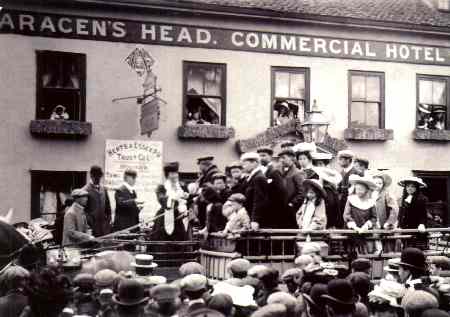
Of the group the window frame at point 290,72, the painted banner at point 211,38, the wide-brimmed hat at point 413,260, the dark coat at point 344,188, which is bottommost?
the wide-brimmed hat at point 413,260

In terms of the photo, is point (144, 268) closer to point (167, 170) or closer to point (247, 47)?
point (167, 170)

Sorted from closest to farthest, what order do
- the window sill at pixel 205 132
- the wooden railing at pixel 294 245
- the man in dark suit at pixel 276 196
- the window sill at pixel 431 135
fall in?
the wooden railing at pixel 294 245 < the man in dark suit at pixel 276 196 < the window sill at pixel 205 132 < the window sill at pixel 431 135

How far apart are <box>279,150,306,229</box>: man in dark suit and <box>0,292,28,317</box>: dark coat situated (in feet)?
13.9

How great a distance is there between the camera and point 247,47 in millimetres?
15188

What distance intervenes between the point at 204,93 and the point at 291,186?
632cm

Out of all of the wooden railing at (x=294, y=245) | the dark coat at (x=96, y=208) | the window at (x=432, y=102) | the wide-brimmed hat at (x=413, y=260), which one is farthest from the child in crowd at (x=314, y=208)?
the window at (x=432, y=102)

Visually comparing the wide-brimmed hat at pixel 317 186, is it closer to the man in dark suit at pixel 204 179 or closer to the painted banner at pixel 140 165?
the man in dark suit at pixel 204 179

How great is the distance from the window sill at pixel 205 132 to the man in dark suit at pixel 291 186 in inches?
214

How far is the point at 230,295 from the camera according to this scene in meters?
5.38

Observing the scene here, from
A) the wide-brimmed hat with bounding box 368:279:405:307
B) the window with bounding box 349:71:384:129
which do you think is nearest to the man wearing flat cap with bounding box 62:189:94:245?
the wide-brimmed hat with bounding box 368:279:405:307

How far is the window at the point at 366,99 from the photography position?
1612cm

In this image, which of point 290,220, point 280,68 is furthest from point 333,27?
point 290,220

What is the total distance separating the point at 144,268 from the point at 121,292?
177 centimetres

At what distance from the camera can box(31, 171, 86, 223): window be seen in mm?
13641
